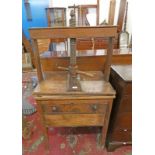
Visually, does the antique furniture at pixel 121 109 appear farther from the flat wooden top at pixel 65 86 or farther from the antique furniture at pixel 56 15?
the antique furniture at pixel 56 15

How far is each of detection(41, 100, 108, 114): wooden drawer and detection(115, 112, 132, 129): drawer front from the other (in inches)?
6.8

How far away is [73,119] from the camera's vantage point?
3.67 feet

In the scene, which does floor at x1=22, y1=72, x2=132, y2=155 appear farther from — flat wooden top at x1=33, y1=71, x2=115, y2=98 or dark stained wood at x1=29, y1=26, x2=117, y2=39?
dark stained wood at x1=29, y1=26, x2=117, y2=39

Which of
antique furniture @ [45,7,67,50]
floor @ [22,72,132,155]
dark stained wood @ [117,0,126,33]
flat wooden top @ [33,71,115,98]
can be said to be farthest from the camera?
dark stained wood @ [117,0,126,33]

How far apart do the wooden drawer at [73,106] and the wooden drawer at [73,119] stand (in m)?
0.04

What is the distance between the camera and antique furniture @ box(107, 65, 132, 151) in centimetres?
103

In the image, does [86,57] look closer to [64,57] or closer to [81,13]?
[64,57]

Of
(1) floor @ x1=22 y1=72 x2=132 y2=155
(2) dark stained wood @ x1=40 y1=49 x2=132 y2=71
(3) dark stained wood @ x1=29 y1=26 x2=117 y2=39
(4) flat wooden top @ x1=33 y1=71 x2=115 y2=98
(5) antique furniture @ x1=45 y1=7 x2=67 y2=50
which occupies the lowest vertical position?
(1) floor @ x1=22 y1=72 x2=132 y2=155

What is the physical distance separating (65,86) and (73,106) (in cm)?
16

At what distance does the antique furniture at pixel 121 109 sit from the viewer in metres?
1.03

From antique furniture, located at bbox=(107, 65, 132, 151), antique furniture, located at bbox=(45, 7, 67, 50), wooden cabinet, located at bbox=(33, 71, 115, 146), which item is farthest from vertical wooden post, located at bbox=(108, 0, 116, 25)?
wooden cabinet, located at bbox=(33, 71, 115, 146)

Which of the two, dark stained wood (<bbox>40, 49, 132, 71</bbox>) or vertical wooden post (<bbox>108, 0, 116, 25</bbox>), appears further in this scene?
vertical wooden post (<bbox>108, 0, 116, 25</bbox>)

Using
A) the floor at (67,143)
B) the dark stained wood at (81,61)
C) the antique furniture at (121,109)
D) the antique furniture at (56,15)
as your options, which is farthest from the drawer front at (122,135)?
the antique furniture at (56,15)
